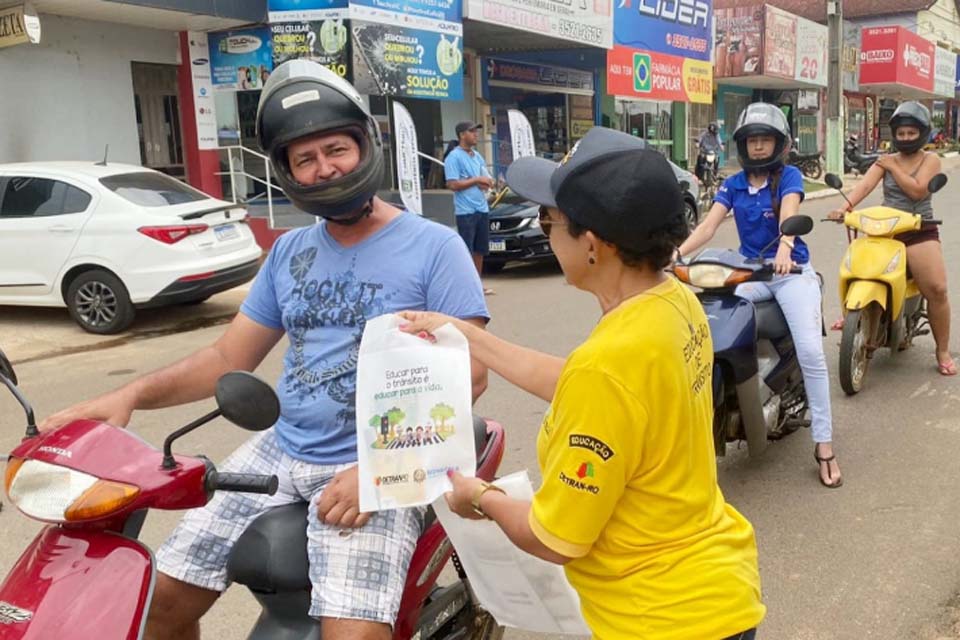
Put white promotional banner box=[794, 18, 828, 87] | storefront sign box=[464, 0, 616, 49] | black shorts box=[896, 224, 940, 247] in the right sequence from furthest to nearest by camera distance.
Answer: white promotional banner box=[794, 18, 828, 87] → storefront sign box=[464, 0, 616, 49] → black shorts box=[896, 224, 940, 247]

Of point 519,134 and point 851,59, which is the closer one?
point 519,134

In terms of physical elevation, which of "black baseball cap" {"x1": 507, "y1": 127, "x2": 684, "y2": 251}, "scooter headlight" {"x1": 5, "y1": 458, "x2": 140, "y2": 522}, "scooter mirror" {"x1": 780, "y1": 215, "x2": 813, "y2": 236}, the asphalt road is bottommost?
the asphalt road

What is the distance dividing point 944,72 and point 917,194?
153 feet

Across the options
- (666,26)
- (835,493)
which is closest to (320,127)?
(835,493)

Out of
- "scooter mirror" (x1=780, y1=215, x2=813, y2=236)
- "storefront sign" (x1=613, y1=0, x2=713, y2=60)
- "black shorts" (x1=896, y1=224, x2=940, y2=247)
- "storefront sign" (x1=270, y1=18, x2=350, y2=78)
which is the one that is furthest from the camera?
"storefront sign" (x1=613, y1=0, x2=713, y2=60)

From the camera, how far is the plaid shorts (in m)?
2.03

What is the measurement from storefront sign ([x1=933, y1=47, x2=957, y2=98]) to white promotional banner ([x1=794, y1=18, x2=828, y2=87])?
14.5 metres

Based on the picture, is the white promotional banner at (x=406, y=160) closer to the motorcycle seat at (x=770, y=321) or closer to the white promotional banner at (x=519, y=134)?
the white promotional banner at (x=519, y=134)

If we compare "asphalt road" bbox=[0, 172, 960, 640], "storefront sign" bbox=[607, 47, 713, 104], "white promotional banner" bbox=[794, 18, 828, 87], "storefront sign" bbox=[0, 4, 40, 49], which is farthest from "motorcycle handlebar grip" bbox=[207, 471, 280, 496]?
"white promotional banner" bbox=[794, 18, 828, 87]

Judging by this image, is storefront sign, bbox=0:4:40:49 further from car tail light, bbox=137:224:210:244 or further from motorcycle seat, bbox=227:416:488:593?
motorcycle seat, bbox=227:416:488:593

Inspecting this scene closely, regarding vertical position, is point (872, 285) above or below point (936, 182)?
below

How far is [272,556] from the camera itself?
6.93ft

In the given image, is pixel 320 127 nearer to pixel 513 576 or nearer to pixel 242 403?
pixel 242 403

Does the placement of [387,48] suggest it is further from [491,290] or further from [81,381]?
[81,381]
